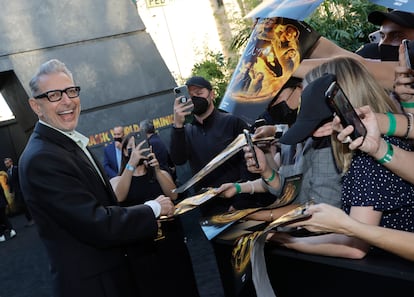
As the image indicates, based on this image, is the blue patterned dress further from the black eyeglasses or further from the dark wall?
the dark wall

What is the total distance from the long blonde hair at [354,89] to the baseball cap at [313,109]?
14 cm

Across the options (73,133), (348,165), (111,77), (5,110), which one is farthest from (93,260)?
(5,110)

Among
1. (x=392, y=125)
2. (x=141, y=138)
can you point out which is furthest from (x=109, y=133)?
(x=392, y=125)

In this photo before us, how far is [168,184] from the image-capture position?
361cm

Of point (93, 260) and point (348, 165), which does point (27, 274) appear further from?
point (348, 165)

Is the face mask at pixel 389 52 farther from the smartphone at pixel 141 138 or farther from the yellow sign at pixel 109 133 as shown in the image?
the yellow sign at pixel 109 133

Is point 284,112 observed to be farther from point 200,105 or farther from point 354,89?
point 200,105

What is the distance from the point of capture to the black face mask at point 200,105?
3.95 m

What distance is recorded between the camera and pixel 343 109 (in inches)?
60.1

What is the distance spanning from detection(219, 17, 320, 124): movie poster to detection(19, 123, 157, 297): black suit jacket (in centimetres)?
95

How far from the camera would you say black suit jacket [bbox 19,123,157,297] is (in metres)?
2.29

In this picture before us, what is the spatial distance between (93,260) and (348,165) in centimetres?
136

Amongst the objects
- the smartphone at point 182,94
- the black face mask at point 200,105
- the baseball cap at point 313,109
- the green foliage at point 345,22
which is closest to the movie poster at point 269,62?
the baseball cap at point 313,109

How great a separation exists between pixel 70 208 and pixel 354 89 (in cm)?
143
